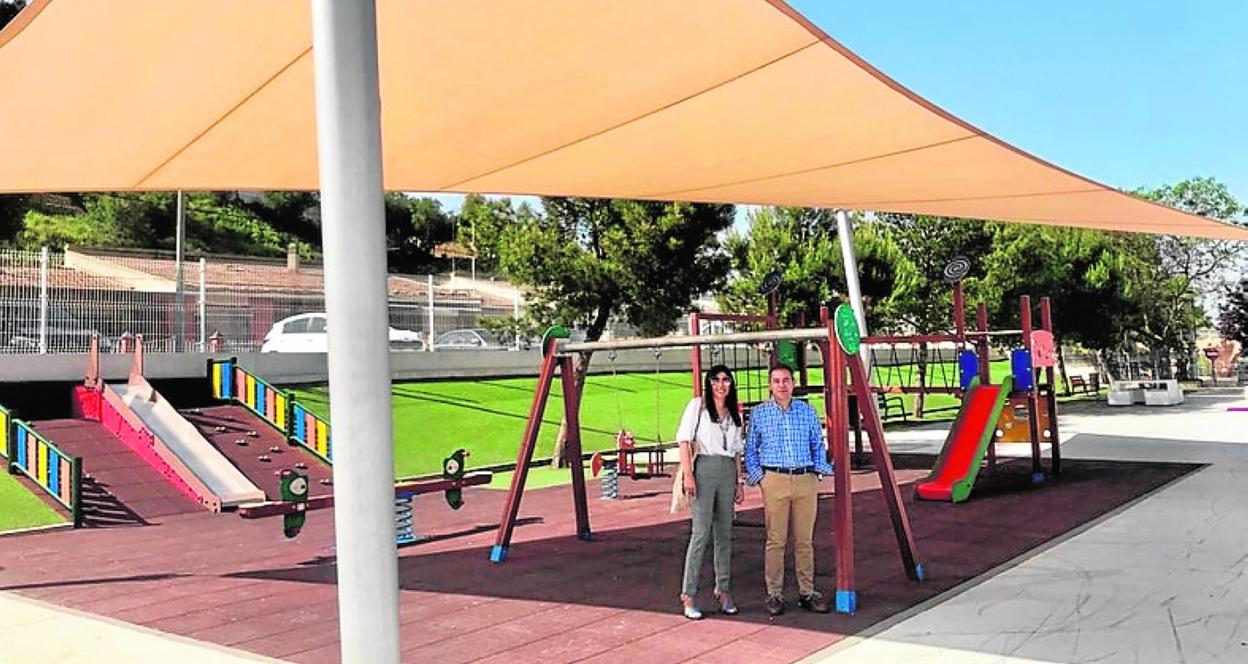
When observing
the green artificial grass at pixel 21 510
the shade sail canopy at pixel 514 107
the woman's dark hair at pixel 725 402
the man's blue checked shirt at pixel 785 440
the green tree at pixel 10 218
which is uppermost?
the green tree at pixel 10 218

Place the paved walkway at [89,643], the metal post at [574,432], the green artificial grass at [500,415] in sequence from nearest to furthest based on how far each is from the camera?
1. the paved walkway at [89,643]
2. the metal post at [574,432]
3. the green artificial grass at [500,415]

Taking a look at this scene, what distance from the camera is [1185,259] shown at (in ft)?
150

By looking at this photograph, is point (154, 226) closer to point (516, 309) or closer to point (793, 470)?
point (516, 309)

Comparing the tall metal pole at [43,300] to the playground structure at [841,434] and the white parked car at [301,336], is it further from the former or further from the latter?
the playground structure at [841,434]

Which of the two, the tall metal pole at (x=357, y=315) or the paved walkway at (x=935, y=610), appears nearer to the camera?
the tall metal pole at (x=357, y=315)

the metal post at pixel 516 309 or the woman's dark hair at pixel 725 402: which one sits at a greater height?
the metal post at pixel 516 309

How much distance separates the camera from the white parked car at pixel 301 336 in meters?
18.7

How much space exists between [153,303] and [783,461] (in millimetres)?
14184

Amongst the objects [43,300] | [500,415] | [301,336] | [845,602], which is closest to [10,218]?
[301,336]

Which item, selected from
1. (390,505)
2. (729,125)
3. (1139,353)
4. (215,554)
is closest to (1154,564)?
(729,125)

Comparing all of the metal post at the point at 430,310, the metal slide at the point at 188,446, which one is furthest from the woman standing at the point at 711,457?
the metal post at the point at 430,310

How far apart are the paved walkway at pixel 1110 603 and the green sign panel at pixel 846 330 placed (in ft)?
5.67

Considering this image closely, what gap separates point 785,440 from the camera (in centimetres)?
564

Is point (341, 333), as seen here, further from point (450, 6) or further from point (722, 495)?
point (722, 495)
